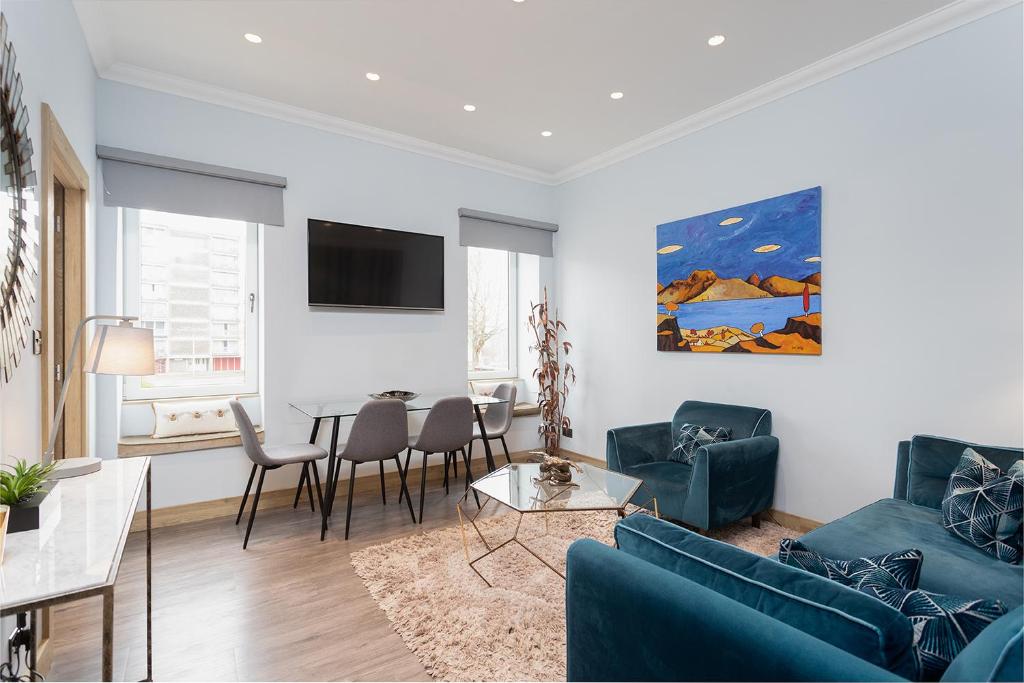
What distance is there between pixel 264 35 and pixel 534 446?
13.3 ft

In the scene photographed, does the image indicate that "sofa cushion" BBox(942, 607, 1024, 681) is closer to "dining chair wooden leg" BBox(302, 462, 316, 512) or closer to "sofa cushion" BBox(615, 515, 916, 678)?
"sofa cushion" BBox(615, 515, 916, 678)

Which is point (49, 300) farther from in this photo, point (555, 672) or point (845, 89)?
point (845, 89)

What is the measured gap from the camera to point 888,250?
9.48 feet

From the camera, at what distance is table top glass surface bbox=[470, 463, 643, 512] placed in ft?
7.75

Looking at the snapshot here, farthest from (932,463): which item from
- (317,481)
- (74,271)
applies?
(74,271)

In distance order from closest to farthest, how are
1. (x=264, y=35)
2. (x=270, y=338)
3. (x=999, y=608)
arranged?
(x=999, y=608) → (x=264, y=35) → (x=270, y=338)

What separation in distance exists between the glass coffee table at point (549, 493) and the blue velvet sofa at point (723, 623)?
976 mm

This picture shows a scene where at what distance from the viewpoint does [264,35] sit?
285 centimetres

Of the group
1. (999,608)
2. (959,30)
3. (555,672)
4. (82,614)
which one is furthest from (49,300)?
(959,30)

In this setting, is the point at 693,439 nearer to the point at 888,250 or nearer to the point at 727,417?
the point at 727,417

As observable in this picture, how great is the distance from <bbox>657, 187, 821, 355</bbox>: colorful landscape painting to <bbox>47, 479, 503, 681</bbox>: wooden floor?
252cm

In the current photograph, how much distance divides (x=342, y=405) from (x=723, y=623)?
10.6 feet

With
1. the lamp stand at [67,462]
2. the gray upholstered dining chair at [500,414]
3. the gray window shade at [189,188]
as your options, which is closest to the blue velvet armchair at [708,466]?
the gray upholstered dining chair at [500,414]

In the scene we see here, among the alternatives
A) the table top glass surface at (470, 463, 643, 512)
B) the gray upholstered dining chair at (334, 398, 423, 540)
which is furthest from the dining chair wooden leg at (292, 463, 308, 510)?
the table top glass surface at (470, 463, 643, 512)
